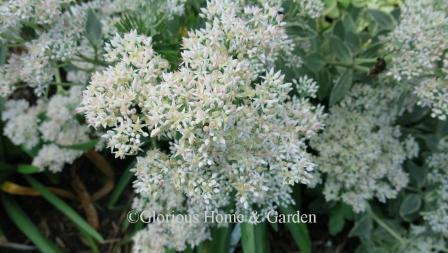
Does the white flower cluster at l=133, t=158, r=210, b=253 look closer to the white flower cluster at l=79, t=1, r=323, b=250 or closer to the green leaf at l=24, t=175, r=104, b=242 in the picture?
the green leaf at l=24, t=175, r=104, b=242

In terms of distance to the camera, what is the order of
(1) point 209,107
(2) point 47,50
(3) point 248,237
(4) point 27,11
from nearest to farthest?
(1) point 209,107 < (4) point 27,11 < (2) point 47,50 < (3) point 248,237

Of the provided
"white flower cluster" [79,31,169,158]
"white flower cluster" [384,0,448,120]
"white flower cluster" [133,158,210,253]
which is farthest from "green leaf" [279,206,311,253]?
"white flower cluster" [79,31,169,158]

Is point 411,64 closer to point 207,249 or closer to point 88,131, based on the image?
point 207,249

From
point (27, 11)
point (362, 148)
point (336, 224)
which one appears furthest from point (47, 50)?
point (336, 224)

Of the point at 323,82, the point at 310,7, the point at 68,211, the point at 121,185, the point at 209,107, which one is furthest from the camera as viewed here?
the point at 121,185

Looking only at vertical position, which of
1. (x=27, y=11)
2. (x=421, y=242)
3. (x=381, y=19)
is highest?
(x=381, y=19)

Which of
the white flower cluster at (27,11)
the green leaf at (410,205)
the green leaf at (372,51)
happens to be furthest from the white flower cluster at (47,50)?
the green leaf at (410,205)

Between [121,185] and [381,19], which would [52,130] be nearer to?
[121,185]

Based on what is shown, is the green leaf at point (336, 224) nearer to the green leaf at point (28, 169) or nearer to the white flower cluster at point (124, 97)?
the white flower cluster at point (124, 97)
